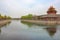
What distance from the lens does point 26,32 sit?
2.96 metres

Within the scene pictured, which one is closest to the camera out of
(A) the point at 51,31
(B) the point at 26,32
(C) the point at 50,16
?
(B) the point at 26,32

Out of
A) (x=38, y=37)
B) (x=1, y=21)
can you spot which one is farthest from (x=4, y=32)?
(x=38, y=37)

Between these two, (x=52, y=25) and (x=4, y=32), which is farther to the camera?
(x=52, y=25)

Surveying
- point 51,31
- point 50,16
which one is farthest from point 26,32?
point 50,16

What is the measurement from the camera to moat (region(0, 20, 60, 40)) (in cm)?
286

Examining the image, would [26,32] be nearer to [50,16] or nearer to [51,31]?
[51,31]

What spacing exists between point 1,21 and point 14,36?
2.21 feet

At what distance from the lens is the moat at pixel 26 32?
2.86m

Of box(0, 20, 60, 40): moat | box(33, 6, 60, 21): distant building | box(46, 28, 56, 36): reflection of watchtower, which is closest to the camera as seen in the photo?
box(0, 20, 60, 40): moat

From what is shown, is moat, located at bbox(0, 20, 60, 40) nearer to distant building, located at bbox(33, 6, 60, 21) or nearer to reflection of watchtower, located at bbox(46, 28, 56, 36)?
reflection of watchtower, located at bbox(46, 28, 56, 36)

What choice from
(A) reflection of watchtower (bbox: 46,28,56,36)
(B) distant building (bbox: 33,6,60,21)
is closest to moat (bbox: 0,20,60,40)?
(A) reflection of watchtower (bbox: 46,28,56,36)

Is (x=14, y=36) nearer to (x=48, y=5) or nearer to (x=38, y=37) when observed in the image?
(x=38, y=37)

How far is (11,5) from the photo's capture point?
3.11m

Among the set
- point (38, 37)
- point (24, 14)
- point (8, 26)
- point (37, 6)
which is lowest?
point (38, 37)
